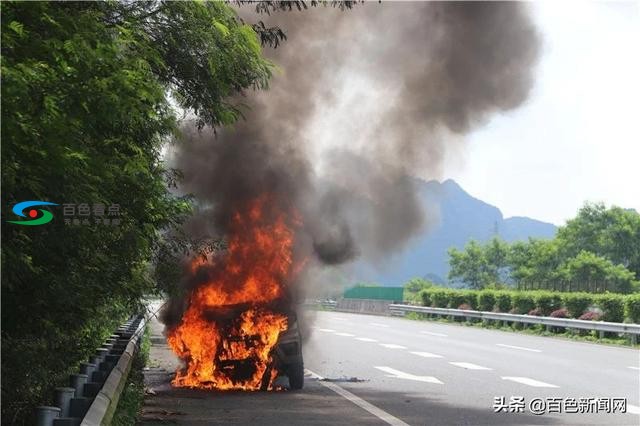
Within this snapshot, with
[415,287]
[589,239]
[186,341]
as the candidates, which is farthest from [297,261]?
[415,287]

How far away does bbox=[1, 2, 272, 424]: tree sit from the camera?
4.53m

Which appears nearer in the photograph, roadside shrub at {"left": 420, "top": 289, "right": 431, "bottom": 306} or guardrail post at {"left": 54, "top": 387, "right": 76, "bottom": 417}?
guardrail post at {"left": 54, "top": 387, "right": 76, "bottom": 417}

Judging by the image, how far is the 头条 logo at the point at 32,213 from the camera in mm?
4824

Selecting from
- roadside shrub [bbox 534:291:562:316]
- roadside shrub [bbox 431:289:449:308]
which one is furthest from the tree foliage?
roadside shrub [bbox 534:291:562:316]

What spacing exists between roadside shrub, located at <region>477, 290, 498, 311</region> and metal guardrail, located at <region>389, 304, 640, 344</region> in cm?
147

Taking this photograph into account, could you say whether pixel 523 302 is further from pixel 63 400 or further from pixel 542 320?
pixel 63 400

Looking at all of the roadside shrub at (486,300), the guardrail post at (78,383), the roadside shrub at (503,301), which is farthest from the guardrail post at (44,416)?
the roadside shrub at (486,300)

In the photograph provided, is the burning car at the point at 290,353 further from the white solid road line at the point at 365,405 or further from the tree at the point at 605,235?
the tree at the point at 605,235

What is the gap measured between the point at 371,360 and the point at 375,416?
7.99 meters

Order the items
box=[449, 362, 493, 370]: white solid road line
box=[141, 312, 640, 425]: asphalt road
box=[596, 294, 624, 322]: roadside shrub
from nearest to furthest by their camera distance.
Result: box=[141, 312, 640, 425]: asphalt road → box=[449, 362, 493, 370]: white solid road line → box=[596, 294, 624, 322]: roadside shrub

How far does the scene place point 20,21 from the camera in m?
4.66

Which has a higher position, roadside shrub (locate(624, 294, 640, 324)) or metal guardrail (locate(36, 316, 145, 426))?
roadside shrub (locate(624, 294, 640, 324))

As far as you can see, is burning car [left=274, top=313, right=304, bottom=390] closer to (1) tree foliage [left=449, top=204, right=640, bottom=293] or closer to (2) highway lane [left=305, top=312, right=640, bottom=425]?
(2) highway lane [left=305, top=312, right=640, bottom=425]

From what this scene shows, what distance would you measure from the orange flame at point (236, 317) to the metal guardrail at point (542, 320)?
15.0 metres
